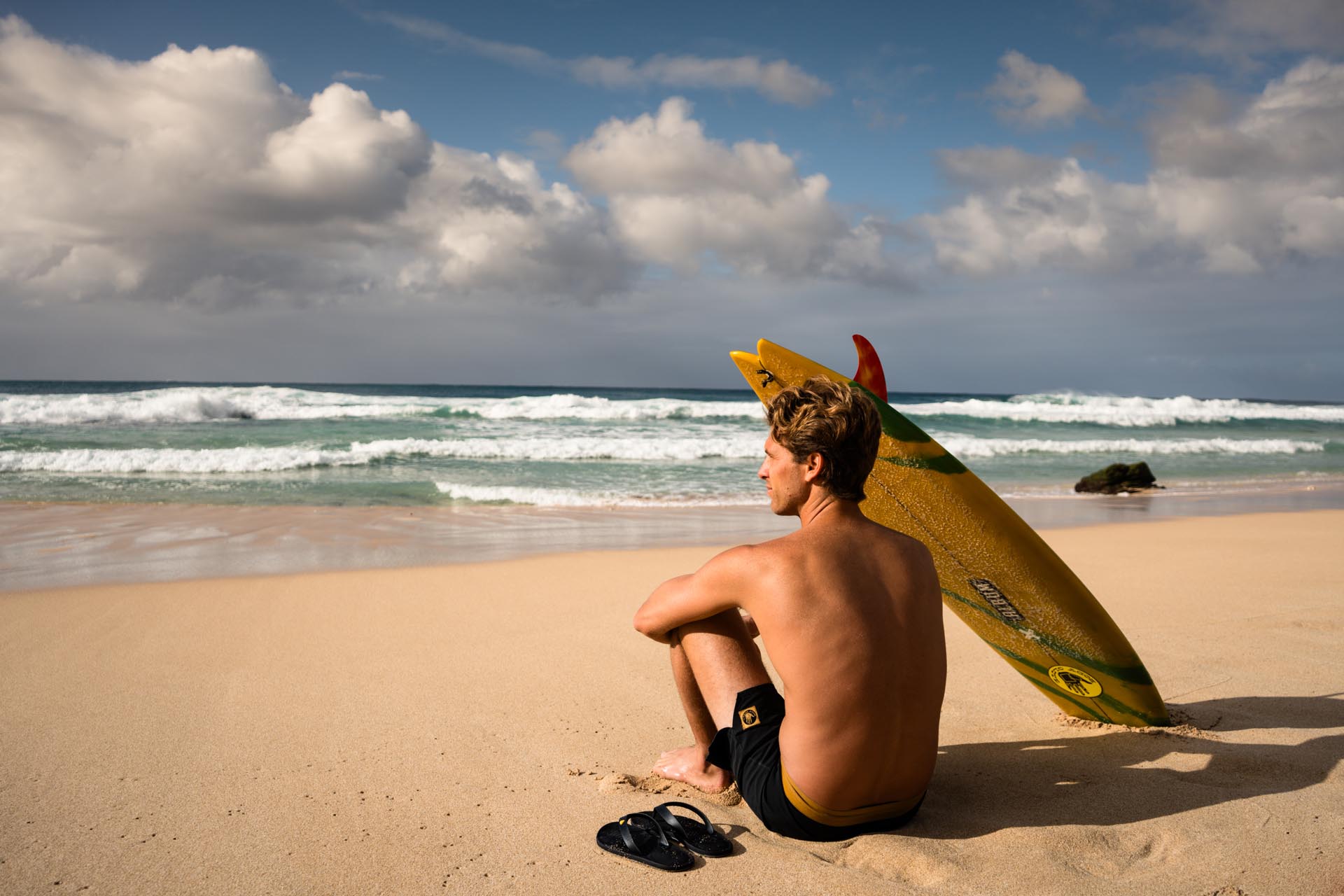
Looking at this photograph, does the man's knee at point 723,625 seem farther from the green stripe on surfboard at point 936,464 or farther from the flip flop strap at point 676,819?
the green stripe on surfboard at point 936,464

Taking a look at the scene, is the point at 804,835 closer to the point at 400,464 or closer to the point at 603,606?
the point at 603,606

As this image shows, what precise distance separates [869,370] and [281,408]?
93.9 feet

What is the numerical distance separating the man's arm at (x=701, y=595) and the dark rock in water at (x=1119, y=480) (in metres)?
11.8

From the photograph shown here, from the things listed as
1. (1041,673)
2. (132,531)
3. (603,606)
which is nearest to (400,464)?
(132,531)

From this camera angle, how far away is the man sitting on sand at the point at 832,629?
183 cm

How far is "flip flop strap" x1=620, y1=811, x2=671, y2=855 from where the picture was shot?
2.02 meters

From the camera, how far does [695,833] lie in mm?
2088

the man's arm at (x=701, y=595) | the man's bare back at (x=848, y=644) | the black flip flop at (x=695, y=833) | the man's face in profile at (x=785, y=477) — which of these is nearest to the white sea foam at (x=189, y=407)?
the man's arm at (x=701, y=595)

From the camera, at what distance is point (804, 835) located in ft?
6.81

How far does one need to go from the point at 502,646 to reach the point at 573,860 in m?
2.00

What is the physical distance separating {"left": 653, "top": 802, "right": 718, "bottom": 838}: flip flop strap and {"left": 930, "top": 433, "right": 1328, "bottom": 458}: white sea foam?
16394mm

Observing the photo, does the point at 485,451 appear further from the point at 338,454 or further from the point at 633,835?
the point at 633,835

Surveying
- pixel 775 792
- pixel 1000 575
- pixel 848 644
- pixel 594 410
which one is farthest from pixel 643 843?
pixel 594 410

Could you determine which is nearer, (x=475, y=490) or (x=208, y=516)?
(x=208, y=516)
